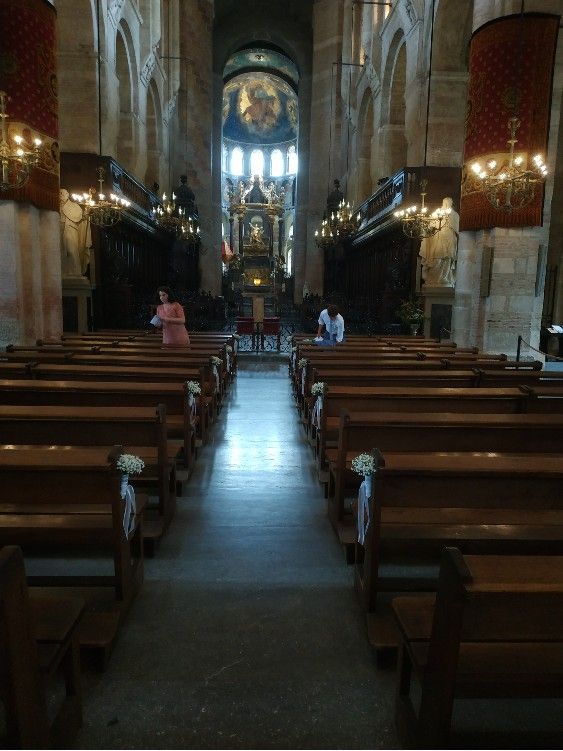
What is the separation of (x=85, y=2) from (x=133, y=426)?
13.2 metres

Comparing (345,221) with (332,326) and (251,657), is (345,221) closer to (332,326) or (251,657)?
(332,326)

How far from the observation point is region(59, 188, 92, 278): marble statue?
12320 millimetres

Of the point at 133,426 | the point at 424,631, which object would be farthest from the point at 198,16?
the point at 424,631

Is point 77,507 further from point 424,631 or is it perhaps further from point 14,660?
point 424,631

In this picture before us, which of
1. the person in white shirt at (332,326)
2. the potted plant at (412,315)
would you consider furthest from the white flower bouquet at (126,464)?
the potted plant at (412,315)

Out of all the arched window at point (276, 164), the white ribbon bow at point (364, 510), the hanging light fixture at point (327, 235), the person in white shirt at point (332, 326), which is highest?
the arched window at point (276, 164)

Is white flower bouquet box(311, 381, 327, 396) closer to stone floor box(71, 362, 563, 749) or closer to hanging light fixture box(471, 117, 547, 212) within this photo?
stone floor box(71, 362, 563, 749)

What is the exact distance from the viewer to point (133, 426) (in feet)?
12.3

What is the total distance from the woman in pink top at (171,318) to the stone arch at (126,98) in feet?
39.1

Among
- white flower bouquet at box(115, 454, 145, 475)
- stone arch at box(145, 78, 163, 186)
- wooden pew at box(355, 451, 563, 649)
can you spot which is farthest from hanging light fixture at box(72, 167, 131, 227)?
wooden pew at box(355, 451, 563, 649)

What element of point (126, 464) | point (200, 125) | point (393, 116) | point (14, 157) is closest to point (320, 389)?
point (126, 464)

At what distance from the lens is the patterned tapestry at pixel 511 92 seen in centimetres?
877

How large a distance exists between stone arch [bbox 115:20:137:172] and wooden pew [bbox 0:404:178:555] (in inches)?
630

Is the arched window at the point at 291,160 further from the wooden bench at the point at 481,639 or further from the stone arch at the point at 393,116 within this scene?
the wooden bench at the point at 481,639
